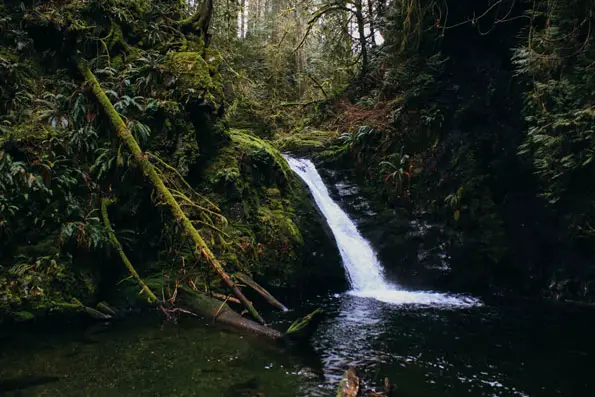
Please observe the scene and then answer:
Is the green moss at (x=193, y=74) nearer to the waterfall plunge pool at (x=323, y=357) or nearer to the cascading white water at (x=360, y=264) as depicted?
the cascading white water at (x=360, y=264)

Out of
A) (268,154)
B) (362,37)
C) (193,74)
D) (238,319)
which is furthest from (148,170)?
(362,37)

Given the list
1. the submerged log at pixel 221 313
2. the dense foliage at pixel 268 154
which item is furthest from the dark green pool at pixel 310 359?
the dense foliage at pixel 268 154

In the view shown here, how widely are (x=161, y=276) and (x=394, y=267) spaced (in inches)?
214

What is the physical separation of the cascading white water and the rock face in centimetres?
46

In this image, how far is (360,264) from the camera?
10.4 metres

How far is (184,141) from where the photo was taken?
8.81 m

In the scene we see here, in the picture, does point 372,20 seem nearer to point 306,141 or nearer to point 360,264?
point 306,141

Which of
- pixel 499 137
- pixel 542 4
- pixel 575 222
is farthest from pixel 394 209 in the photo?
pixel 542 4

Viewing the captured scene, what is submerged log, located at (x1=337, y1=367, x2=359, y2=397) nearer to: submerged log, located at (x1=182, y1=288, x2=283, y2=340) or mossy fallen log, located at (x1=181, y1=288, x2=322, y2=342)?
mossy fallen log, located at (x1=181, y1=288, x2=322, y2=342)

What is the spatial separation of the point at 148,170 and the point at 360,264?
5.65 metres

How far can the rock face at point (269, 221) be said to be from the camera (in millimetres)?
8953

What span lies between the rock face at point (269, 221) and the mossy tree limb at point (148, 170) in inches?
74.3

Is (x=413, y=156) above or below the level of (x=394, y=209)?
above

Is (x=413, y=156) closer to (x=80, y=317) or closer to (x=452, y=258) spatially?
(x=452, y=258)
